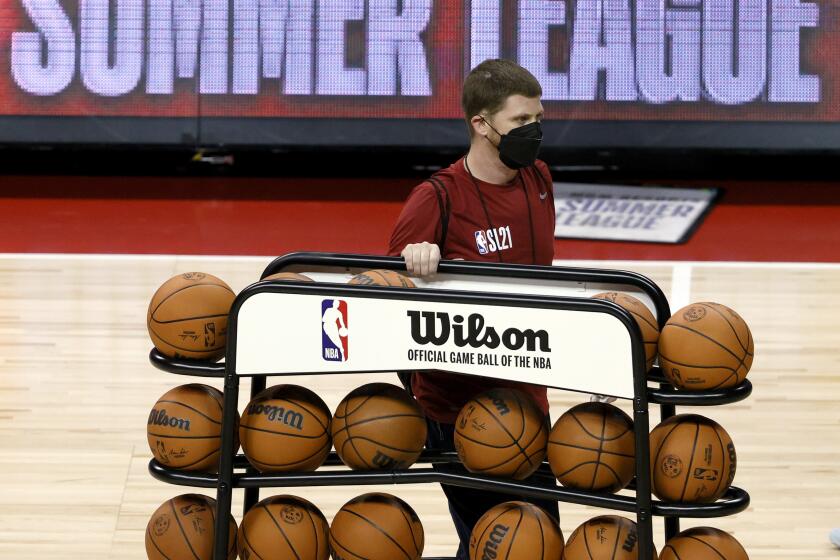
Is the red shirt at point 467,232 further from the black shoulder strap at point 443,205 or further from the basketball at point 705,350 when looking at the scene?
the basketball at point 705,350

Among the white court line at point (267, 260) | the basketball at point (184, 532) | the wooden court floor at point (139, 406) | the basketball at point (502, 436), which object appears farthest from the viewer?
the white court line at point (267, 260)

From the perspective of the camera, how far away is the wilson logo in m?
3.16

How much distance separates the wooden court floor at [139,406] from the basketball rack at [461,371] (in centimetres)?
14

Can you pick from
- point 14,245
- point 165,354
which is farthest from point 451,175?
point 14,245

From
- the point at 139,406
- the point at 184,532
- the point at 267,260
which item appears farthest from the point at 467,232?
the point at 267,260

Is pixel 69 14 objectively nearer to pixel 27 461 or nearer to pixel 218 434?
pixel 27 461

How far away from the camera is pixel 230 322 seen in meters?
3.27

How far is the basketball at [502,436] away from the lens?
3.22m

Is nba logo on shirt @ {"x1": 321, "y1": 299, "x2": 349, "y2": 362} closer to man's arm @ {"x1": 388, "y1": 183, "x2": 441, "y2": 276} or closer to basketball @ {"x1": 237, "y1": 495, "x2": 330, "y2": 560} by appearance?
man's arm @ {"x1": 388, "y1": 183, "x2": 441, "y2": 276}

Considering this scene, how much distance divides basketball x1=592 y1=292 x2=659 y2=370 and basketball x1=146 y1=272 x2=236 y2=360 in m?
1.01

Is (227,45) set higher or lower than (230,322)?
higher

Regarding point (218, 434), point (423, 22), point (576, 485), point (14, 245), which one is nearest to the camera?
point (576, 485)

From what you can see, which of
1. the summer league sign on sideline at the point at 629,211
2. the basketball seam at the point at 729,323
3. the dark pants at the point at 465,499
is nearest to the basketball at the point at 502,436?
the dark pants at the point at 465,499

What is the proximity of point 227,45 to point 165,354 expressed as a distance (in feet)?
21.4
